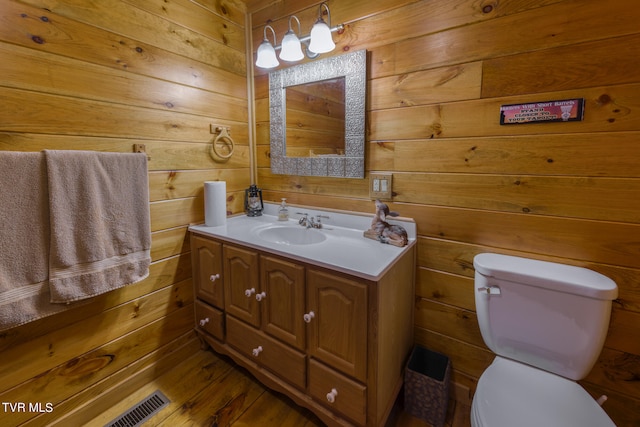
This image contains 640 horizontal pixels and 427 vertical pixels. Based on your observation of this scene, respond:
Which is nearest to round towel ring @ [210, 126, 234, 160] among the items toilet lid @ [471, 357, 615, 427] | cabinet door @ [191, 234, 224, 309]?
cabinet door @ [191, 234, 224, 309]

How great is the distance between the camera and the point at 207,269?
1.58 m

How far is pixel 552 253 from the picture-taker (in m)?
1.12

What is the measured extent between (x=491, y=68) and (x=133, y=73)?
157 centimetres

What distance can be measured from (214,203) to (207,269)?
0.36 metres

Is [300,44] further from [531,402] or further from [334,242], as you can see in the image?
[531,402]

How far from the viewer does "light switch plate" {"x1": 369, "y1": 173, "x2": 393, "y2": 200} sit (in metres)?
1.43

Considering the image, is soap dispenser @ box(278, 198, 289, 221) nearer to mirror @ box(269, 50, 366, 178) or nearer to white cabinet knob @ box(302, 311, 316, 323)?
mirror @ box(269, 50, 366, 178)

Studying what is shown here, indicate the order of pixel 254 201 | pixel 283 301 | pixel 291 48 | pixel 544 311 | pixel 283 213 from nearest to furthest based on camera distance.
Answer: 1. pixel 544 311
2. pixel 283 301
3. pixel 291 48
4. pixel 283 213
5. pixel 254 201

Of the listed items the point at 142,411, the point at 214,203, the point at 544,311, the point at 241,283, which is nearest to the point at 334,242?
the point at 241,283

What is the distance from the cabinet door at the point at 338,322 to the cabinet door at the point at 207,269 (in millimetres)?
600

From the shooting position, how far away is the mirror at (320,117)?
4.83 ft

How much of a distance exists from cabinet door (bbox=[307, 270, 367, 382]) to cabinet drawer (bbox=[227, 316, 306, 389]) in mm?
125

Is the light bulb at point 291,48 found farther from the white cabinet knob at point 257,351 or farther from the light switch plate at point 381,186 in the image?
the white cabinet knob at point 257,351

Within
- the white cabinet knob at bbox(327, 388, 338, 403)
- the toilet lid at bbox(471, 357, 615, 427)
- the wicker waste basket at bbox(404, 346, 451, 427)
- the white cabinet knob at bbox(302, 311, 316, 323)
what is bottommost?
the wicker waste basket at bbox(404, 346, 451, 427)
